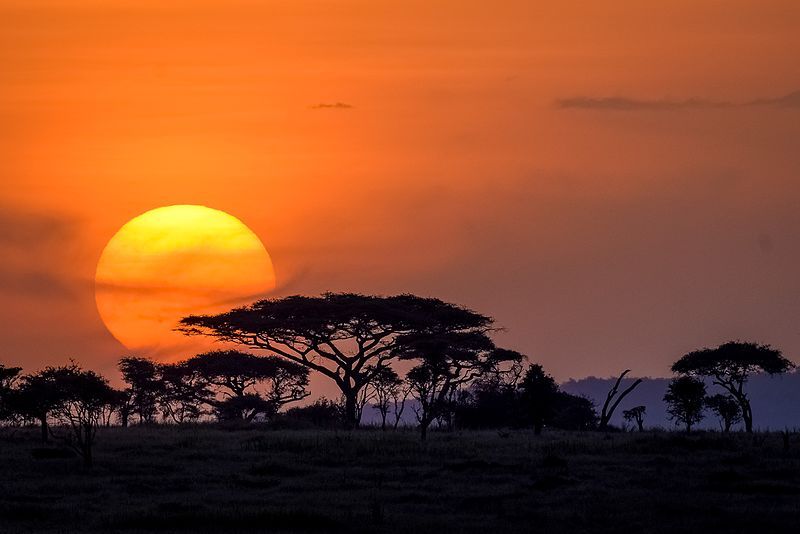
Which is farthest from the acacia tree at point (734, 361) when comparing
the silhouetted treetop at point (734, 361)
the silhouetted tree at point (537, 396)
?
the silhouetted tree at point (537, 396)

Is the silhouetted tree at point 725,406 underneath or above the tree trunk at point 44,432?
above

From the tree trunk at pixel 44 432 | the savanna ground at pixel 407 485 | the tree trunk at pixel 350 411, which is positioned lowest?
the savanna ground at pixel 407 485

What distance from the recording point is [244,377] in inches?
4035

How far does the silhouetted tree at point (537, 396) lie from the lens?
229ft

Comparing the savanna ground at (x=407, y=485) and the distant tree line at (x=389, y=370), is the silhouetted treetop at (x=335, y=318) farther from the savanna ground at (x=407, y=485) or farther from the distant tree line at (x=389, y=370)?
the savanna ground at (x=407, y=485)

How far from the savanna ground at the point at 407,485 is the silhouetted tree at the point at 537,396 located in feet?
29.3

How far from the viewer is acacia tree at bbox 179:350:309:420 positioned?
330ft

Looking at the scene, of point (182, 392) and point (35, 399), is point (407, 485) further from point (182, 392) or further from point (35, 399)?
point (182, 392)

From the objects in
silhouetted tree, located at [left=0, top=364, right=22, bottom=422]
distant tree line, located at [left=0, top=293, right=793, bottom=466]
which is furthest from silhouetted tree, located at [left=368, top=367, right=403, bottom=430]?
silhouetted tree, located at [left=0, top=364, right=22, bottom=422]

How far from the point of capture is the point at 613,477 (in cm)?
4372

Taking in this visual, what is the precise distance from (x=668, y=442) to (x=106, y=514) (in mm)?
24853

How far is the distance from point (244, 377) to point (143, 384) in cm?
760

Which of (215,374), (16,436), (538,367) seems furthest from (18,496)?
(215,374)

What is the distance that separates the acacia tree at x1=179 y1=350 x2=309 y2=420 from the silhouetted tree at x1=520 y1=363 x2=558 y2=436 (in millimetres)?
30816
